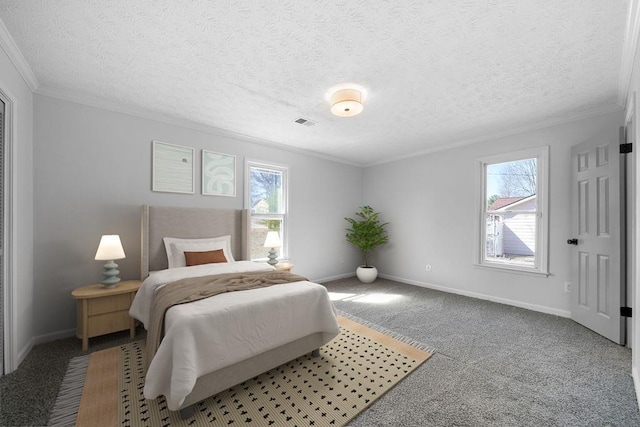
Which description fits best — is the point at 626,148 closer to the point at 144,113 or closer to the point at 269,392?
the point at 269,392

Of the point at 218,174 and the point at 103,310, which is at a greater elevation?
the point at 218,174

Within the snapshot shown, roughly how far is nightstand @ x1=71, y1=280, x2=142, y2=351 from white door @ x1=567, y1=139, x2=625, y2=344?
487 cm

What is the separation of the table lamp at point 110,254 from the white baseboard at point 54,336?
698mm

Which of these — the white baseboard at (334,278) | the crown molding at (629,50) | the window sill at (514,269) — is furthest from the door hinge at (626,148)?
the white baseboard at (334,278)

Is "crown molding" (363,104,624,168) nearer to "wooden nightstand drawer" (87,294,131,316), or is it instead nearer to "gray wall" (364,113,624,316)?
"gray wall" (364,113,624,316)

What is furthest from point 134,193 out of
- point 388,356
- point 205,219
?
point 388,356

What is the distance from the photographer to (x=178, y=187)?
3.58 m

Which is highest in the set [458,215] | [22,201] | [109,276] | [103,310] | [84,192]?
[84,192]

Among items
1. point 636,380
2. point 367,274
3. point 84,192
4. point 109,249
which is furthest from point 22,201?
point 636,380

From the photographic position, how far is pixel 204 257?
3.27m

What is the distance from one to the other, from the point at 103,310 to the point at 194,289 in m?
1.24

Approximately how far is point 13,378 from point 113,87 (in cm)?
266

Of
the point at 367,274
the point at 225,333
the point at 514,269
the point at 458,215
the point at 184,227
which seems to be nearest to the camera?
the point at 225,333

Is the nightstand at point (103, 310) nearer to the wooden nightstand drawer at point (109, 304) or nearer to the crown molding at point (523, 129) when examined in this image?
the wooden nightstand drawer at point (109, 304)
